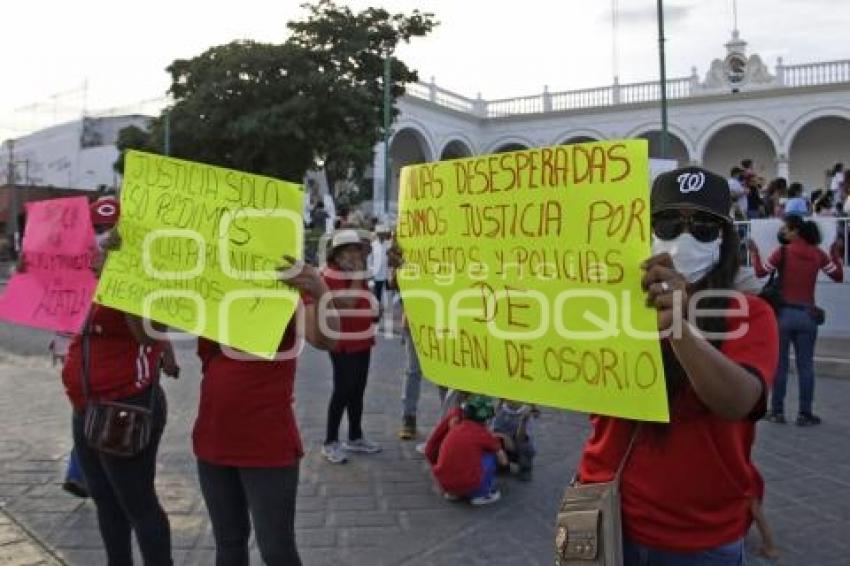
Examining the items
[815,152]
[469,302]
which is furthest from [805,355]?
[815,152]

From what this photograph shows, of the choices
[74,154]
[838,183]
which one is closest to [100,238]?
[838,183]

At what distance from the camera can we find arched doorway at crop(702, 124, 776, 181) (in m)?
34.8

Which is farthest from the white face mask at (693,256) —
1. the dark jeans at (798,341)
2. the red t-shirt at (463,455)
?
the dark jeans at (798,341)

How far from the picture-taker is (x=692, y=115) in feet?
112

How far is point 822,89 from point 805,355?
2770cm

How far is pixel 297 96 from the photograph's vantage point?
85.4 ft

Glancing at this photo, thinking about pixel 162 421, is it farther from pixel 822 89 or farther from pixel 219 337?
pixel 822 89

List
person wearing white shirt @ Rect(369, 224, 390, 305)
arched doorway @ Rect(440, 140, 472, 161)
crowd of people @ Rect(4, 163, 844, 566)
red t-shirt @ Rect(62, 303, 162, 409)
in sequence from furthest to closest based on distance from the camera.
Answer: arched doorway @ Rect(440, 140, 472, 161)
person wearing white shirt @ Rect(369, 224, 390, 305)
red t-shirt @ Rect(62, 303, 162, 409)
crowd of people @ Rect(4, 163, 844, 566)

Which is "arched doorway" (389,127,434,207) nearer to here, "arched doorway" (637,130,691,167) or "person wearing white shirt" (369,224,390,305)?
"arched doorway" (637,130,691,167)

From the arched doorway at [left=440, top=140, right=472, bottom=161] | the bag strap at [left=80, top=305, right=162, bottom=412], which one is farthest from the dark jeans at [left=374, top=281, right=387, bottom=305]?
the arched doorway at [left=440, top=140, right=472, bottom=161]

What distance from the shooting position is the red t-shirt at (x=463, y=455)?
513 cm

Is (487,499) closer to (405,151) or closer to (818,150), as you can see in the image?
(405,151)

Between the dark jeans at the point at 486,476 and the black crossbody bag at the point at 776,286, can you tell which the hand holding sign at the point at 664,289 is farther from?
the black crossbody bag at the point at 776,286

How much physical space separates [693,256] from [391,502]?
141 inches
